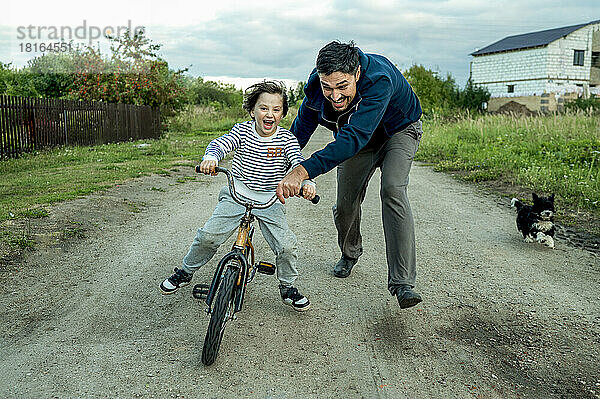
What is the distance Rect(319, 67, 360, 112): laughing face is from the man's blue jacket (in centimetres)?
8

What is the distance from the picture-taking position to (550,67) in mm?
54000

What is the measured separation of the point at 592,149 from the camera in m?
12.5

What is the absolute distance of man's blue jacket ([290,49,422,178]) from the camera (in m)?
3.73

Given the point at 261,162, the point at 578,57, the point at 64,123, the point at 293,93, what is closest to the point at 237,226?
the point at 261,162

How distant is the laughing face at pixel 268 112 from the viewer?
3.96 meters

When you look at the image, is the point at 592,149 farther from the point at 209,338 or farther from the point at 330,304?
the point at 209,338

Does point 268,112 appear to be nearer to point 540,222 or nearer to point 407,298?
point 407,298

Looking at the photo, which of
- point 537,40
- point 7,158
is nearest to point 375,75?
point 7,158

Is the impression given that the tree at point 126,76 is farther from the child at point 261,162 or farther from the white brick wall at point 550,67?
the white brick wall at point 550,67

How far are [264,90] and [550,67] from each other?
56897mm

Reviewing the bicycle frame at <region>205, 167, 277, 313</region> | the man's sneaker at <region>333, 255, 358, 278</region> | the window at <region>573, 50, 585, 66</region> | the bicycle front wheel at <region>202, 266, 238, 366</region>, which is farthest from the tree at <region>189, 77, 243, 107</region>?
the bicycle front wheel at <region>202, 266, 238, 366</region>

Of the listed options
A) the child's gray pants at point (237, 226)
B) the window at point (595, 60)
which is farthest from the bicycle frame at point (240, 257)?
the window at point (595, 60)

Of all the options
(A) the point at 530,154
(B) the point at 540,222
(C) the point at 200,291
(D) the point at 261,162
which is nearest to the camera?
(C) the point at 200,291

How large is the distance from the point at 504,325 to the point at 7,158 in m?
12.8
